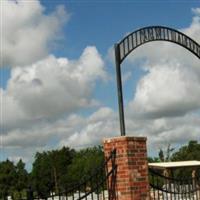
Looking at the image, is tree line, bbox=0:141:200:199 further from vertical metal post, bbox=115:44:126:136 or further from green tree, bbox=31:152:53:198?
vertical metal post, bbox=115:44:126:136

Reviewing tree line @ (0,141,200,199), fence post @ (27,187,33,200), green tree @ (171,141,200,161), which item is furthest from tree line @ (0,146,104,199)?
fence post @ (27,187,33,200)

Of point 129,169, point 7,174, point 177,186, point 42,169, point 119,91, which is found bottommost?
point 177,186

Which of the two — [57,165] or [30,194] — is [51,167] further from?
[30,194]

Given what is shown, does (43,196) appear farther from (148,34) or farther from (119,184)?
(148,34)

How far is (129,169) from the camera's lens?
1038 centimetres

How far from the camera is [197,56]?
14609 mm

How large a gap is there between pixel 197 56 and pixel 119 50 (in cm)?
357

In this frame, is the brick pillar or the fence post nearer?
the fence post

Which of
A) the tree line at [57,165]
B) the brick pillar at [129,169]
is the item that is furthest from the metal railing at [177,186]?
the tree line at [57,165]

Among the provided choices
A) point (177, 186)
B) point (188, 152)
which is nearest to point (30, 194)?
point (177, 186)

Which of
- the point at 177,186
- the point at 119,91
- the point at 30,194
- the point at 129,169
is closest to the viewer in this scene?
the point at 30,194

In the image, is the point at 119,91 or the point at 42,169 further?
the point at 42,169

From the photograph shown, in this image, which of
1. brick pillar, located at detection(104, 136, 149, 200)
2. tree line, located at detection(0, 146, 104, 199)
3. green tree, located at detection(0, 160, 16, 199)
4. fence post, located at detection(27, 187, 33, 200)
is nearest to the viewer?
fence post, located at detection(27, 187, 33, 200)

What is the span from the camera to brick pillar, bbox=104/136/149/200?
408 inches
